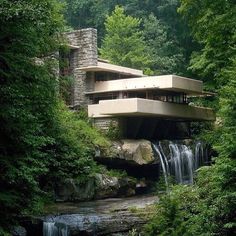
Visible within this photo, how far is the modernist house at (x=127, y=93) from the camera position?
23734 mm

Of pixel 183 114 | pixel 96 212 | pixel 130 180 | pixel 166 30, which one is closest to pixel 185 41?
pixel 166 30

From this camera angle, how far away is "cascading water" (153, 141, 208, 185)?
2219 centimetres

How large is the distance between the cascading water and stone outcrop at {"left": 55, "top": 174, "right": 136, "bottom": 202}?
2.05 metres

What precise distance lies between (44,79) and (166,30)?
1062 inches

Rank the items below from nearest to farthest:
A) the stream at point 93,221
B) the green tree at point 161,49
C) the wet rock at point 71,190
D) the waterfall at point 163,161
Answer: the stream at point 93,221 < the wet rock at point 71,190 < the waterfall at point 163,161 < the green tree at point 161,49

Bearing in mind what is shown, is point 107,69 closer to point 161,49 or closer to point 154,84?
point 154,84

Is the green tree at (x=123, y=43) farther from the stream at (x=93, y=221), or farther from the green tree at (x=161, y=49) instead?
the stream at (x=93, y=221)

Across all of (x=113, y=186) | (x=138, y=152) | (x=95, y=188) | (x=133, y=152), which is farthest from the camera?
(x=138, y=152)

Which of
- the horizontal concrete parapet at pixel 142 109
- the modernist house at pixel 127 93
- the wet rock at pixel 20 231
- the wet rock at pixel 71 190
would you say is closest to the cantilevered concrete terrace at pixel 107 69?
the modernist house at pixel 127 93

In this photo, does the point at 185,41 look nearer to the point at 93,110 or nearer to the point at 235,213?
the point at 93,110

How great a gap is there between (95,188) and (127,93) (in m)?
7.70

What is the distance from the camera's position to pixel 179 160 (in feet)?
74.7

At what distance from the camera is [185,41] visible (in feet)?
111

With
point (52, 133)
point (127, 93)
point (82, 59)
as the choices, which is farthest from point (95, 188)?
point (82, 59)
